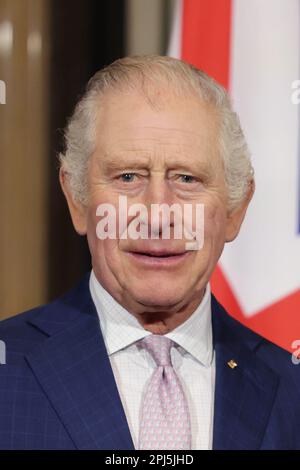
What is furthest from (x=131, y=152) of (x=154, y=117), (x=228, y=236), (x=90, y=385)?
(x=90, y=385)

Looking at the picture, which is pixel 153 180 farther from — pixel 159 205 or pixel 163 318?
pixel 163 318

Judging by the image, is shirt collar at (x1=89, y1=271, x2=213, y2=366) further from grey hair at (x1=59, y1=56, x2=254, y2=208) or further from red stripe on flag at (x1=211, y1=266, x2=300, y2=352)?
red stripe on flag at (x1=211, y1=266, x2=300, y2=352)

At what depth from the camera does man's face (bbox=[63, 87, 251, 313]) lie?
1.02 metres

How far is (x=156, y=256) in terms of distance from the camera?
102 centimetres

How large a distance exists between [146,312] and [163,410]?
0.15 metres

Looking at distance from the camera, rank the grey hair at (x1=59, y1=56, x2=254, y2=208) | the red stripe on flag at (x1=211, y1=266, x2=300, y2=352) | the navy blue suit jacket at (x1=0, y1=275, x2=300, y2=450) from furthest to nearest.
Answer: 1. the red stripe on flag at (x1=211, y1=266, x2=300, y2=352)
2. the grey hair at (x1=59, y1=56, x2=254, y2=208)
3. the navy blue suit jacket at (x1=0, y1=275, x2=300, y2=450)

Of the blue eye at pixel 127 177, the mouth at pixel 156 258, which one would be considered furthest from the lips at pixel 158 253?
the blue eye at pixel 127 177

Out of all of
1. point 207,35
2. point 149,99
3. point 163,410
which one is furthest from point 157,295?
point 207,35

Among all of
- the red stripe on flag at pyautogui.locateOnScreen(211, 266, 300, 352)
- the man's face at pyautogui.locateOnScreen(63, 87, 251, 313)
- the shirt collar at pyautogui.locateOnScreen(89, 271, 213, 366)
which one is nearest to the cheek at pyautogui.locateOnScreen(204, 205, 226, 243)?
the man's face at pyautogui.locateOnScreen(63, 87, 251, 313)

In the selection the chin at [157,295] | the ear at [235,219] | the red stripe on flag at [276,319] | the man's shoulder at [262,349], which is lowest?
the red stripe on flag at [276,319]

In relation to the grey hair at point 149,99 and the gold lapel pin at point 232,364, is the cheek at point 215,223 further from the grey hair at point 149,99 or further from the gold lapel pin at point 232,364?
the gold lapel pin at point 232,364

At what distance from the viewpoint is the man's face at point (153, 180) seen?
1020mm

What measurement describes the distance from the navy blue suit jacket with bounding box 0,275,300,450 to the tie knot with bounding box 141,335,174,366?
0.07m
